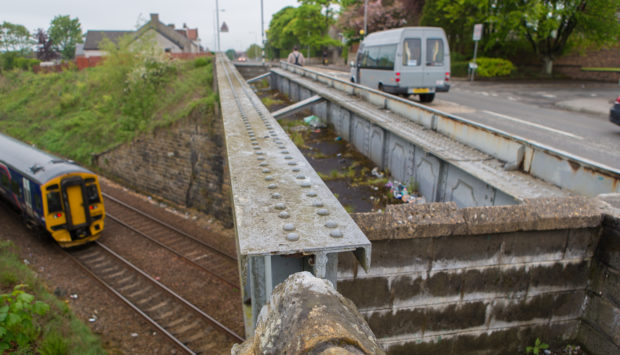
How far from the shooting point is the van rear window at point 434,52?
14.9 m

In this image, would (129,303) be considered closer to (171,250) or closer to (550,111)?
(171,250)

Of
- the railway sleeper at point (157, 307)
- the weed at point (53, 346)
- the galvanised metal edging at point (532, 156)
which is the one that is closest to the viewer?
the galvanised metal edging at point (532, 156)

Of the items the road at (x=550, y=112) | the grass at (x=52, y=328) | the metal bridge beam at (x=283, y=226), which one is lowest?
the grass at (x=52, y=328)

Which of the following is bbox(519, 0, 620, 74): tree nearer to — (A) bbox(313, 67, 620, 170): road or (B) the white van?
(A) bbox(313, 67, 620, 170): road

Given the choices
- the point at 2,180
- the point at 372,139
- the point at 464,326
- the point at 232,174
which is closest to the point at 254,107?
the point at 372,139

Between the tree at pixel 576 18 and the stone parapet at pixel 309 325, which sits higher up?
the tree at pixel 576 18

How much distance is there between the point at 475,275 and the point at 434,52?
13.1 m

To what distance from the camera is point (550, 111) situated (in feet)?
50.0

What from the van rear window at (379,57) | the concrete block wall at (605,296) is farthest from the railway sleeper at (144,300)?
the van rear window at (379,57)

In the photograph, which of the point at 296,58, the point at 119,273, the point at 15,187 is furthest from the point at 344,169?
the point at 296,58

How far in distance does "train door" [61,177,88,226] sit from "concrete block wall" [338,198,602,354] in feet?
40.7

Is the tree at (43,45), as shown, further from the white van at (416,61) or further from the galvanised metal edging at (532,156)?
the galvanised metal edging at (532,156)

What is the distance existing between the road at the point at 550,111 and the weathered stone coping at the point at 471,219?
18.1 feet

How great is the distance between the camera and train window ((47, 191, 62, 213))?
12.6m
